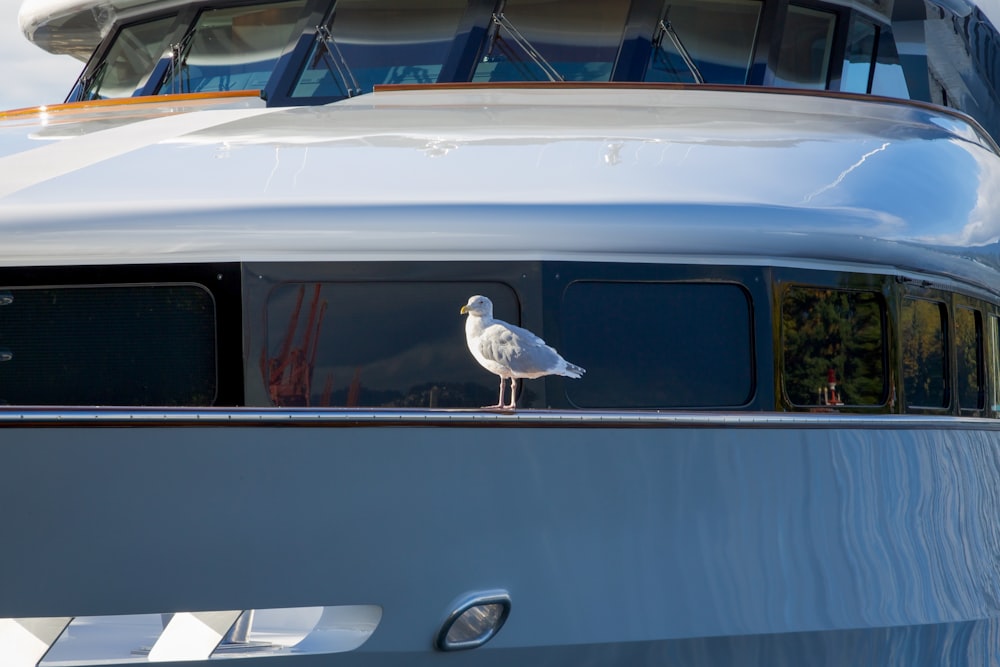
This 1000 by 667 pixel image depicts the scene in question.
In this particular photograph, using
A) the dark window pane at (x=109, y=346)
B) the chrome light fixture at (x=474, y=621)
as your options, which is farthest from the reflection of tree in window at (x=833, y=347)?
the dark window pane at (x=109, y=346)

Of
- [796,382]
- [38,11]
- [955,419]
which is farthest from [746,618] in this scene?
[38,11]

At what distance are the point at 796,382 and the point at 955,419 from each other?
67 centimetres

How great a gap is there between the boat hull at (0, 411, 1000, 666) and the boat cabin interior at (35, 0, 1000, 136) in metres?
2.44

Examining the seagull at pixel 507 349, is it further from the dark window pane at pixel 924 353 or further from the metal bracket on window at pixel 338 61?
the metal bracket on window at pixel 338 61

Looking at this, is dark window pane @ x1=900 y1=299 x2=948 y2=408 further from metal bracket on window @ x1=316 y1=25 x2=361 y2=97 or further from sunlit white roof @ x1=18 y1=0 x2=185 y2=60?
sunlit white roof @ x1=18 y1=0 x2=185 y2=60

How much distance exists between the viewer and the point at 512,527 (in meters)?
3.56

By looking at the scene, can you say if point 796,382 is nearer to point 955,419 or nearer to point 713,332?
point 713,332

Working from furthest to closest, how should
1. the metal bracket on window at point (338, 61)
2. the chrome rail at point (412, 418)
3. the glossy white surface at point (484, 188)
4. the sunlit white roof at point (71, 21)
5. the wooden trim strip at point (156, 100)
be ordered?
the sunlit white roof at point (71, 21), the metal bracket on window at point (338, 61), the wooden trim strip at point (156, 100), the glossy white surface at point (484, 188), the chrome rail at point (412, 418)

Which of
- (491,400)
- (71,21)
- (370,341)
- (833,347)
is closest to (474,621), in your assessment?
(491,400)

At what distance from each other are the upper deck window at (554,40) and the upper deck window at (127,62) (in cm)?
178

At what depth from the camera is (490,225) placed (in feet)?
12.6

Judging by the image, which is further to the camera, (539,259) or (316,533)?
(539,259)

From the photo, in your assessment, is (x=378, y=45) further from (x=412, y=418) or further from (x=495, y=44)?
(x=412, y=418)

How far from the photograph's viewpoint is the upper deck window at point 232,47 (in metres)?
6.18
